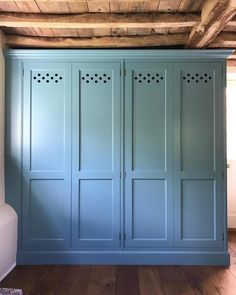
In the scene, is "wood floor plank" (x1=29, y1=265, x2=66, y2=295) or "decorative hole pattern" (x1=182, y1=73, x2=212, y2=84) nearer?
"wood floor plank" (x1=29, y1=265, x2=66, y2=295)

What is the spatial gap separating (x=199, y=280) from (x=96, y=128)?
1.81m

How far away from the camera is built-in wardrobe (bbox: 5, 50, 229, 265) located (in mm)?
2768

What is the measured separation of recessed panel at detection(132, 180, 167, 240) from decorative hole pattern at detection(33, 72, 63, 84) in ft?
4.58

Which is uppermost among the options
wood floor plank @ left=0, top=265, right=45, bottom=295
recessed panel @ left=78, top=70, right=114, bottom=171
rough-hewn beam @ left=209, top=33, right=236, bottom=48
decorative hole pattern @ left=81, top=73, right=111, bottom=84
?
rough-hewn beam @ left=209, top=33, right=236, bottom=48

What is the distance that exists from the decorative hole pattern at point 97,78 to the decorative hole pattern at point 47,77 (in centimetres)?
27

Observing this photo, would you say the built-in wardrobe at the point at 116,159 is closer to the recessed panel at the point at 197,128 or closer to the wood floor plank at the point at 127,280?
the recessed panel at the point at 197,128

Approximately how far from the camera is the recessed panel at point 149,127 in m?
2.79

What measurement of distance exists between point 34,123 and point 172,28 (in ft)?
5.70

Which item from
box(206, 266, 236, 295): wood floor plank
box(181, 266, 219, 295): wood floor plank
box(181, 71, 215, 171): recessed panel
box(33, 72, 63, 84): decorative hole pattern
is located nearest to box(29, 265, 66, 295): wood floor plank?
box(181, 266, 219, 295): wood floor plank

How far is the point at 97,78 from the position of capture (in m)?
2.80

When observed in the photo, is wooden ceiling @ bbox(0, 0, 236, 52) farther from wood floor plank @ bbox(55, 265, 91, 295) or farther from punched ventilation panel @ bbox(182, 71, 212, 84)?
wood floor plank @ bbox(55, 265, 91, 295)

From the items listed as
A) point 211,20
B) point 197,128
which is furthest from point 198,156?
point 211,20

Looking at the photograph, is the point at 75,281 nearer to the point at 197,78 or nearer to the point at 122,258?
the point at 122,258

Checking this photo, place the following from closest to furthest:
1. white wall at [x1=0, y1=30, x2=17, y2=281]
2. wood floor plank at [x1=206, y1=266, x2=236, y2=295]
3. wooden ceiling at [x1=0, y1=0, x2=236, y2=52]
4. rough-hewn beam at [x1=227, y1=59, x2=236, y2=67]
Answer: wooden ceiling at [x1=0, y1=0, x2=236, y2=52], wood floor plank at [x1=206, y1=266, x2=236, y2=295], white wall at [x1=0, y1=30, x2=17, y2=281], rough-hewn beam at [x1=227, y1=59, x2=236, y2=67]
